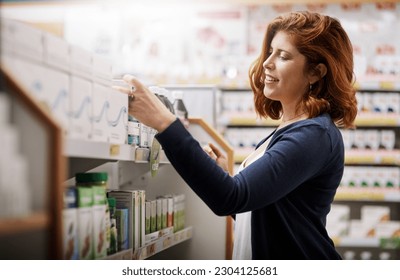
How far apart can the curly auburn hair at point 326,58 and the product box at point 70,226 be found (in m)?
0.82

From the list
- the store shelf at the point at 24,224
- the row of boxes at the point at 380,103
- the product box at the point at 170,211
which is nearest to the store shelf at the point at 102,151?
the store shelf at the point at 24,224

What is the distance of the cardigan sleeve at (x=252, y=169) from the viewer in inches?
61.3

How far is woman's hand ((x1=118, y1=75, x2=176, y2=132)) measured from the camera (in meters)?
1.60

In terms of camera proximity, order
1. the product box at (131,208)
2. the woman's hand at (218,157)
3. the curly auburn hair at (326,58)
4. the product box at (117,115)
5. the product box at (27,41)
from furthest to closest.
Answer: the woman's hand at (218,157)
the product box at (131,208)
the curly auburn hair at (326,58)
the product box at (117,115)
the product box at (27,41)

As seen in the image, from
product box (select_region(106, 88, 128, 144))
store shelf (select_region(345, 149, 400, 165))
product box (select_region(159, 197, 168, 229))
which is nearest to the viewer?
product box (select_region(106, 88, 128, 144))

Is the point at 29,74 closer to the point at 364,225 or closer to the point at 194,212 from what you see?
the point at 194,212

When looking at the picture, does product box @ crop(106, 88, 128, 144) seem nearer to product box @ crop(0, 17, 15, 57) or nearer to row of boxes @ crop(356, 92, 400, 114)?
product box @ crop(0, 17, 15, 57)

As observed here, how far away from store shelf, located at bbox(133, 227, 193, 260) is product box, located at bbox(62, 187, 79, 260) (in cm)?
51

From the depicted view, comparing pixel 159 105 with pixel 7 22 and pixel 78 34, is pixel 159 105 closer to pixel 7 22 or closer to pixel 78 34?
pixel 7 22

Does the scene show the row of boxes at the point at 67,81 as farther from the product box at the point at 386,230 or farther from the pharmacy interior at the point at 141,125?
the product box at the point at 386,230

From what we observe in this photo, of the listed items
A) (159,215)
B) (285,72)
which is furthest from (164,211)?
(285,72)

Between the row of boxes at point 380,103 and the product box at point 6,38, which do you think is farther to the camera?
the row of boxes at point 380,103

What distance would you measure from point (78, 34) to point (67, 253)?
4646mm

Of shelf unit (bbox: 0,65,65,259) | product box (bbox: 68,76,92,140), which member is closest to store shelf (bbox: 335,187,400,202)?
product box (bbox: 68,76,92,140)
